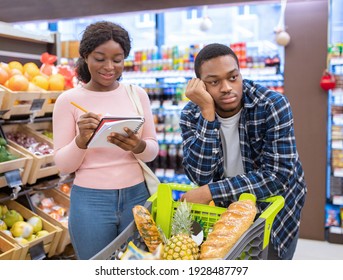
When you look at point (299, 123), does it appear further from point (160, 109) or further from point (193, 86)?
point (193, 86)

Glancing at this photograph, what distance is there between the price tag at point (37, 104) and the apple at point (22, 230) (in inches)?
30.5

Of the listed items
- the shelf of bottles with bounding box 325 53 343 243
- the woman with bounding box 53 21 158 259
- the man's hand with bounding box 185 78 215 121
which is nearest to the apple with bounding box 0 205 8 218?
the woman with bounding box 53 21 158 259

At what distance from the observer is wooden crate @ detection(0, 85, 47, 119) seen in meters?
2.58

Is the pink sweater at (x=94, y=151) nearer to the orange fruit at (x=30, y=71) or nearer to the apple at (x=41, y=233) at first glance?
the apple at (x=41, y=233)

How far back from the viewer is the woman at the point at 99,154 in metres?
1.66

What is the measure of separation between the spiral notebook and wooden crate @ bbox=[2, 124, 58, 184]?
1287mm

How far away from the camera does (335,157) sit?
156 inches

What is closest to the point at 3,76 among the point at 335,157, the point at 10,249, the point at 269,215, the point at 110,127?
the point at 10,249

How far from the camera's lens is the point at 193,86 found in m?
1.43

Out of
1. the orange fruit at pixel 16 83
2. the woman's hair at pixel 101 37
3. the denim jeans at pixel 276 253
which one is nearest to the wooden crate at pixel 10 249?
the orange fruit at pixel 16 83

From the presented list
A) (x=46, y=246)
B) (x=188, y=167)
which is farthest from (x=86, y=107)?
(x=46, y=246)

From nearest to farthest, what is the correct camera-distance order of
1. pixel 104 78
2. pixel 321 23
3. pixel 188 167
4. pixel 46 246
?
pixel 188 167, pixel 104 78, pixel 46 246, pixel 321 23

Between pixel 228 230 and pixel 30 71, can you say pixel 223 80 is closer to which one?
pixel 228 230
